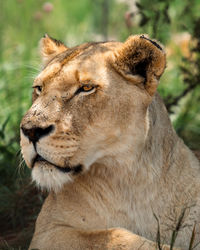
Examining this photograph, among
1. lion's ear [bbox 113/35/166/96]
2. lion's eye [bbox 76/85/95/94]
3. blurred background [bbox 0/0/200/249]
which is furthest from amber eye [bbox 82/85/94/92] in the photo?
blurred background [bbox 0/0/200/249]

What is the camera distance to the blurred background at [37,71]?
402 centimetres

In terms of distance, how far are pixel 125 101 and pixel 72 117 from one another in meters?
0.30

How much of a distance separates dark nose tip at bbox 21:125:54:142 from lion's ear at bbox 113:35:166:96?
0.52 metres

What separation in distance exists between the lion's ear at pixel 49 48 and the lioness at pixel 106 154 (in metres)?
0.39

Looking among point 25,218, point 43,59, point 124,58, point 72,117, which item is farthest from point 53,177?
point 25,218

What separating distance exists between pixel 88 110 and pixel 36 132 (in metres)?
0.31

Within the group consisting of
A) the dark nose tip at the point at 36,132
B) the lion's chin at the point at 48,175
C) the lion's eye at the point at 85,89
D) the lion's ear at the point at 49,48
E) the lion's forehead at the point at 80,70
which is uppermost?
the lion's ear at the point at 49,48

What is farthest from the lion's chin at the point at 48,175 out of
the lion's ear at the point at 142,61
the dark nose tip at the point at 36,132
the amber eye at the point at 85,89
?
the lion's ear at the point at 142,61

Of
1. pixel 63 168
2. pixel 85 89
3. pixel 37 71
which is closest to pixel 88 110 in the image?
pixel 85 89

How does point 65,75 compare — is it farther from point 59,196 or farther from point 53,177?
point 59,196

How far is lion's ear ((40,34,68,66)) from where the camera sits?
3.36m

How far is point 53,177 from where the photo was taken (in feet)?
8.58

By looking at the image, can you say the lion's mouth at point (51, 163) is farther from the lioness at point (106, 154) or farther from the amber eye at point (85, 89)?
the amber eye at point (85, 89)

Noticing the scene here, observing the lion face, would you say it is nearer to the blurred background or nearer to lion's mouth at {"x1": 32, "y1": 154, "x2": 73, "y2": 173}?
lion's mouth at {"x1": 32, "y1": 154, "x2": 73, "y2": 173}
